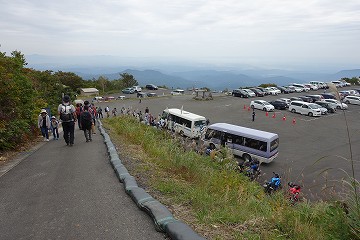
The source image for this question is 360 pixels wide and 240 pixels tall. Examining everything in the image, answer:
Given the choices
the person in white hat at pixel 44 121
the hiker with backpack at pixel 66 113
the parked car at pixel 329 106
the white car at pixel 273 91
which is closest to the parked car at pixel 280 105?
the parked car at pixel 329 106

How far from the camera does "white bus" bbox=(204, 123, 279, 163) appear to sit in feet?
49.2

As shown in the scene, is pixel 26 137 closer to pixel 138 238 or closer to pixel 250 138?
pixel 138 238

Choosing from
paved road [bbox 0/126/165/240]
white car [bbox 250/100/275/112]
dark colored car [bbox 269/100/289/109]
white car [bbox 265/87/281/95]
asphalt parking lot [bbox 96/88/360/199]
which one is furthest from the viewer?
white car [bbox 265/87/281/95]

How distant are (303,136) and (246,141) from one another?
8.31 meters

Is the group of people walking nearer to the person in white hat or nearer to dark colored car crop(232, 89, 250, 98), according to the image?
the person in white hat

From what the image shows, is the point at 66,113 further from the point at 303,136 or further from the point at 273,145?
the point at 303,136

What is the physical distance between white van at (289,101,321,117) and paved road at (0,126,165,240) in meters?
28.6

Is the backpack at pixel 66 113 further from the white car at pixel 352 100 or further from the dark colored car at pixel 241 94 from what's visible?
the dark colored car at pixel 241 94

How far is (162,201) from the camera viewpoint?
14.2ft

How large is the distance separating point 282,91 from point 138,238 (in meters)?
50.8

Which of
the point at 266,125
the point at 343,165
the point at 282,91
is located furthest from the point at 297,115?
the point at 282,91

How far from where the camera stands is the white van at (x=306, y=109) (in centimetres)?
3020

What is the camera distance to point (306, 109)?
100 ft

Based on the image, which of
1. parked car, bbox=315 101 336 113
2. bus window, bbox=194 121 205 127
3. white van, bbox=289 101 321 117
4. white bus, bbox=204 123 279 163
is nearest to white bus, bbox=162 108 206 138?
bus window, bbox=194 121 205 127
